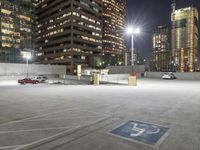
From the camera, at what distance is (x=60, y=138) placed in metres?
6.63

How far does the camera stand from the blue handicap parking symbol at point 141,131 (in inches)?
263

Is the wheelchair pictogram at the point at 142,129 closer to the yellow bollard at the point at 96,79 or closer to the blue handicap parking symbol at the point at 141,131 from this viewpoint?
the blue handicap parking symbol at the point at 141,131

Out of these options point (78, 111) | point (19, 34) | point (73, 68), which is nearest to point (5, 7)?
point (19, 34)

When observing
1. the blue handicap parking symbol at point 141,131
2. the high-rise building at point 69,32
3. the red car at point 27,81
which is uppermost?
the high-rise building at point 69,32

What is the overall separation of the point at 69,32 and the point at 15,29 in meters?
33.3

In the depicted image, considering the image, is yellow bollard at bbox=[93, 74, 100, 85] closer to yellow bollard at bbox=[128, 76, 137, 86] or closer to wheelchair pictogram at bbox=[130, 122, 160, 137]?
yellow bollard at bbox=[128, 76, 137, 86]

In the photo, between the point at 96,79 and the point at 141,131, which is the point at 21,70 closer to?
the point at 96,79

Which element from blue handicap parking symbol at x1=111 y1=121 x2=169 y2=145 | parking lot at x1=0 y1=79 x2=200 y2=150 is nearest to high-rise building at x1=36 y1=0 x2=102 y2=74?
parking lot at x1=0 y1=79 x2=200 y2=150

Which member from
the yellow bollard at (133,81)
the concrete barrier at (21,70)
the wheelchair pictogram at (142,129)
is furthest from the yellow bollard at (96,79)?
the concrete barrier at (21,70)

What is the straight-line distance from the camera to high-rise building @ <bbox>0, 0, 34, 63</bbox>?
115 m

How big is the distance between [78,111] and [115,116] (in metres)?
2.22

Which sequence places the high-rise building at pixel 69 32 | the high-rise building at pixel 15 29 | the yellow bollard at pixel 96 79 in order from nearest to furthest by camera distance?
the yellow bollard at pixel 96 79 → the high-rise building at pixel 15 29 → the high-rise building at pixel 69 32

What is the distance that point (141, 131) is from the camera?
743 centimetres

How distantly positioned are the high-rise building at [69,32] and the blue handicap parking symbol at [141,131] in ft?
363
